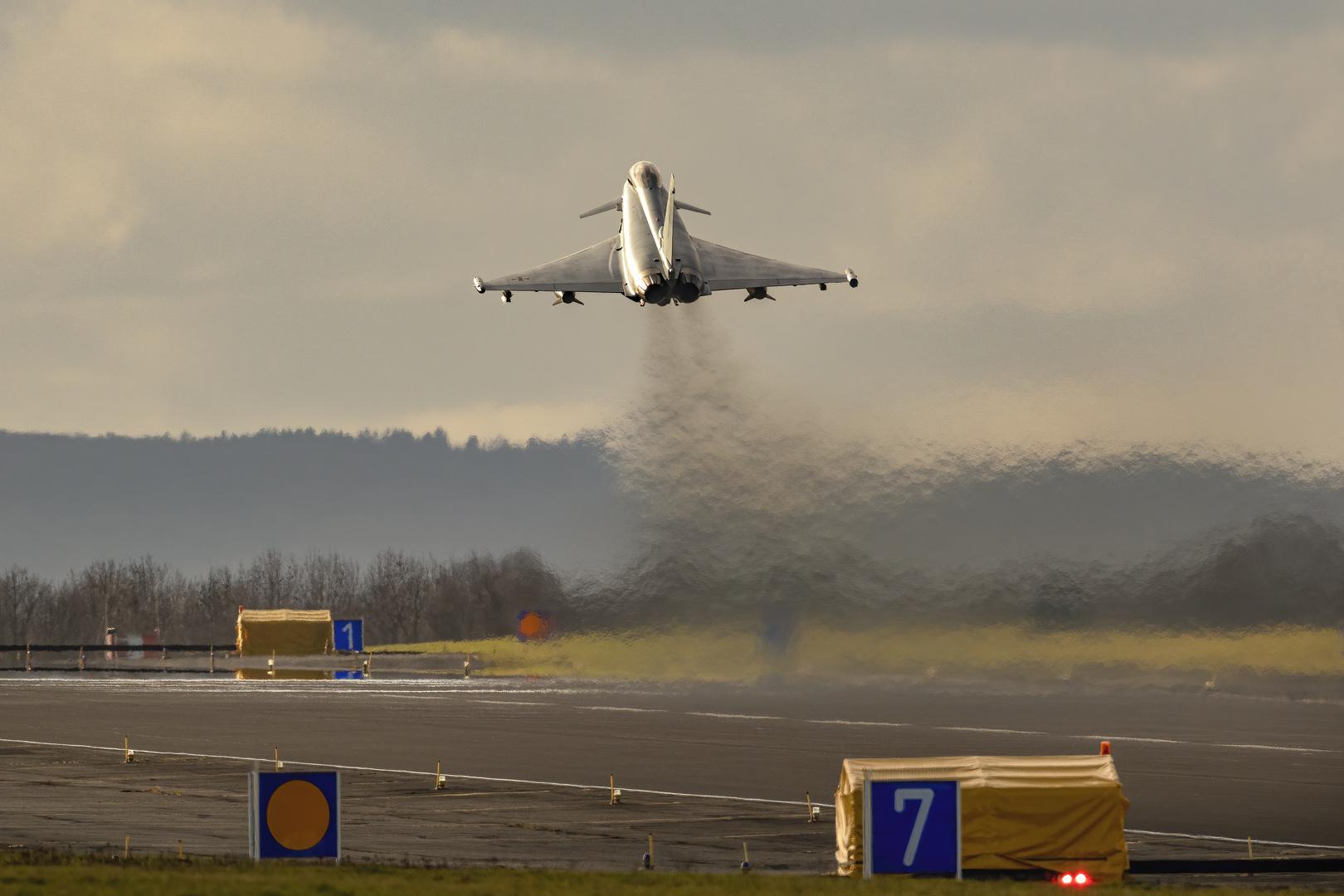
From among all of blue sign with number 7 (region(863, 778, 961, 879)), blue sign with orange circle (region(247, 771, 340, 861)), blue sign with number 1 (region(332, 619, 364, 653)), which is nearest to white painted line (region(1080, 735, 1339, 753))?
blue sign with number 7 (region(863, 778, 961, 879))

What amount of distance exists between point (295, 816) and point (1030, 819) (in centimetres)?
1046

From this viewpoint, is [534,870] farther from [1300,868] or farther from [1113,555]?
[1113,555]

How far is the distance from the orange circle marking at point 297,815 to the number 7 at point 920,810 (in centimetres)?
786

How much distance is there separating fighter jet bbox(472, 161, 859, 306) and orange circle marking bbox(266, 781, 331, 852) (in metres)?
38.3

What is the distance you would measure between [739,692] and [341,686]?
21301 mm

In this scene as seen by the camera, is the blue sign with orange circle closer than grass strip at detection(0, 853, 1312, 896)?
No

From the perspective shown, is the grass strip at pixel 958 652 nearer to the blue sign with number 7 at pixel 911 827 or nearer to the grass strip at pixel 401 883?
the grass strip at pixel 401 883

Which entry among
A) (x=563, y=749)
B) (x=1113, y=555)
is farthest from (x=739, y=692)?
(x=563, y=749)

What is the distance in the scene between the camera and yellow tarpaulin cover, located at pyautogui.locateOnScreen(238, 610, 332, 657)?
96.2 m

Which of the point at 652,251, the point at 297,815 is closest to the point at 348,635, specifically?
the point at 652,251

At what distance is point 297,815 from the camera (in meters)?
22.0

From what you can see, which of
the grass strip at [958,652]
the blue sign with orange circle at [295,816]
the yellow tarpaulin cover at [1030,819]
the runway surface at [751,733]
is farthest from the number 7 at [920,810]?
the grass strip at [958,652]

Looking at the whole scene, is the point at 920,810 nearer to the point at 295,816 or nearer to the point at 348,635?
the point at 295,816

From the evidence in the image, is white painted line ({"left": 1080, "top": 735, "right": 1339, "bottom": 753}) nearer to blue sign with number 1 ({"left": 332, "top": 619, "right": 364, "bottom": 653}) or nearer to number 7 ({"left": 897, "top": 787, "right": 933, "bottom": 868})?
number 7 ({"left": 897, "top": 787, "right": 933, "bottom": 868})
